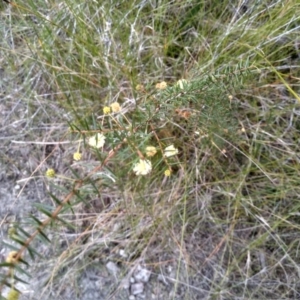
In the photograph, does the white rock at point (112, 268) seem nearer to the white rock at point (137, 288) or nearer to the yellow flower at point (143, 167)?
the white rock at point (137, 288)

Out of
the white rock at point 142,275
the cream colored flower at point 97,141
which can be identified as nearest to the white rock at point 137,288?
the white rock at point 142,275

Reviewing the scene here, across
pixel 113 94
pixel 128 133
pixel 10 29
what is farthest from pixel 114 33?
pixel 128 133

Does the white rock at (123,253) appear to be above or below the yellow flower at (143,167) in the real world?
below

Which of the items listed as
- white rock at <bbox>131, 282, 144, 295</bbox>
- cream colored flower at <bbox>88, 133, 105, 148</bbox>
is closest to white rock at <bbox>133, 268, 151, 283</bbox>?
white rock at <bbox>131, 282, 144, 295</bbox>

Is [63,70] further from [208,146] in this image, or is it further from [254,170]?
[254,170]

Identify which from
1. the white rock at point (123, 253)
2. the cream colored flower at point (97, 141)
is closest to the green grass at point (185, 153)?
the white rock at point (123, 253)

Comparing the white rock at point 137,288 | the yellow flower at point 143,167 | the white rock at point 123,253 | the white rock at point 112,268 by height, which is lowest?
the white rock at point 137,288

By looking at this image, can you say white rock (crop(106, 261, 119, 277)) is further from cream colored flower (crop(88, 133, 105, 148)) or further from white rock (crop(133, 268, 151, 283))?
cream colored flower (crop(88, 133, 105, 148))

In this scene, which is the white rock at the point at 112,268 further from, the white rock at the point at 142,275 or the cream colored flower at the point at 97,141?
the cream colored flower at the point at 97,141

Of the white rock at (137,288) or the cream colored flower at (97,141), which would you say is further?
the white rock at (137,288)
